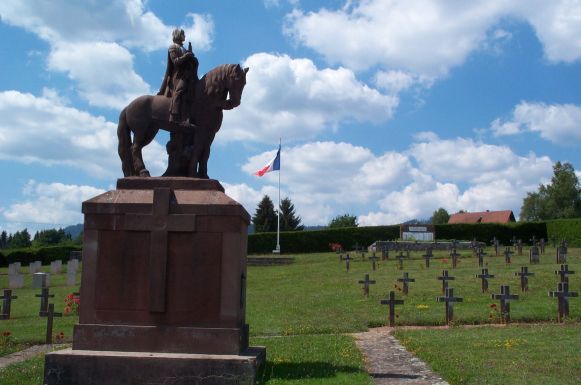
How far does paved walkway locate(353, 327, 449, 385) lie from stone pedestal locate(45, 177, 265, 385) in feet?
5.90

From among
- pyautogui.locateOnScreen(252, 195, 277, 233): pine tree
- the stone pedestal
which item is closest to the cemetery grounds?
the stone pedestal

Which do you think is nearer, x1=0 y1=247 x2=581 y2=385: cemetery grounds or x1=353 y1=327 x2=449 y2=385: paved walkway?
x1=353 y1=327 x2=449 y2=385: paved walkway

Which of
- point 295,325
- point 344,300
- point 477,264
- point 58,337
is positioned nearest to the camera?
Answer: point 58,337

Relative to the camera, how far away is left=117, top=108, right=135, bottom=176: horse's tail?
8812mm

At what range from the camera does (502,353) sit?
9945 mm

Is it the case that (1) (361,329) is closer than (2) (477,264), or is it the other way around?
(1) (361,329)

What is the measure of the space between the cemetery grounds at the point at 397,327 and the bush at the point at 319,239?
61.9 feet

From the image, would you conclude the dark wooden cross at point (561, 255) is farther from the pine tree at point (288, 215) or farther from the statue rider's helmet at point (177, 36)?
the pine tree at point (288, 215)

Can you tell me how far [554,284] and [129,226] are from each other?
55.0ft

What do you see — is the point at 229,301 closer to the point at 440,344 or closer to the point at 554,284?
the point at 440,344

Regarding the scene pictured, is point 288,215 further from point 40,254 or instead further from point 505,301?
point 505,301

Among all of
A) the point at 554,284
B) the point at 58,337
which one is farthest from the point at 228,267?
the point at 554,284

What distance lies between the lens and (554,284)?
20438 mm

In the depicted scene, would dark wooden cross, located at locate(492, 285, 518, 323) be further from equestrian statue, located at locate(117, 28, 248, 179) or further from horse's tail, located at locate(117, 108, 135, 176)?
horse's tail, located at locate(117, 108, 135, 176)
